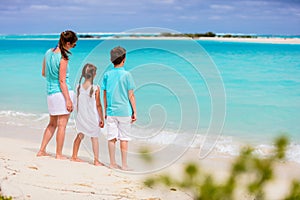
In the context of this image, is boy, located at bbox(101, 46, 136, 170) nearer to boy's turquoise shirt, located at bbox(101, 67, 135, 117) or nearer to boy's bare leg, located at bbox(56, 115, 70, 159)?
boy's turquoise shirt, located at bbox(101, 67, 135, 117)

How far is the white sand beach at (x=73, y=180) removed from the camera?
399cm

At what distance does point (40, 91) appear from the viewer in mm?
14250

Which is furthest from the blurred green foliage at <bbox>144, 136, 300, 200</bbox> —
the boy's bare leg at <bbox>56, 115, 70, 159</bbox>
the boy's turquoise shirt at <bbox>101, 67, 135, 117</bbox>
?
the boy's bare leg at <bbox>56, 115, 70, 159</bbox>

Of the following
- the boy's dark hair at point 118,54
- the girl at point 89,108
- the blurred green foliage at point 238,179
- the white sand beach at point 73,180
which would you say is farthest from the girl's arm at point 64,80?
the blurred green foliage at point 238,179

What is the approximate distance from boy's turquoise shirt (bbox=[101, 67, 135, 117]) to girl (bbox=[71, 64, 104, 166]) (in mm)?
154

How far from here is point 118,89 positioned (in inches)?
199

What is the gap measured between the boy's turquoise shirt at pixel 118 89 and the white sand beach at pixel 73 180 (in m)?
0.69

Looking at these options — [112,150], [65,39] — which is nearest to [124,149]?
[112,150]

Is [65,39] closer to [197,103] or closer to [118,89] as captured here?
[118,89]

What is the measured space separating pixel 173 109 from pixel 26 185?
6.60 metres

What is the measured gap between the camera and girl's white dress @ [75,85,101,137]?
522 centimetres

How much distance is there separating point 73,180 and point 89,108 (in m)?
1.07

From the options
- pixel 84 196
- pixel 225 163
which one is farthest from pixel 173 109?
pixel 84 196

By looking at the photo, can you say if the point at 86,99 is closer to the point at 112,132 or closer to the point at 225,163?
the point at 112,132
